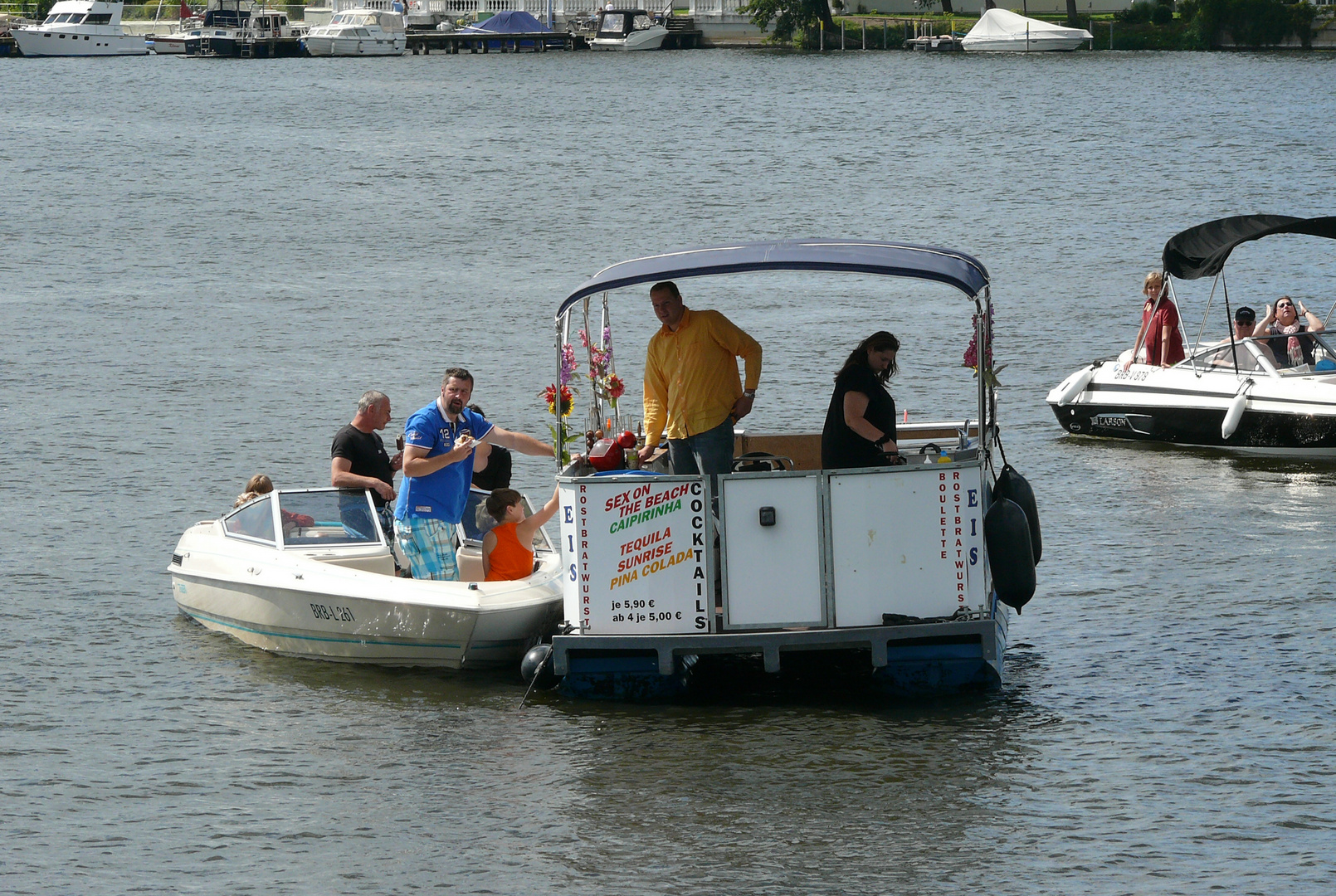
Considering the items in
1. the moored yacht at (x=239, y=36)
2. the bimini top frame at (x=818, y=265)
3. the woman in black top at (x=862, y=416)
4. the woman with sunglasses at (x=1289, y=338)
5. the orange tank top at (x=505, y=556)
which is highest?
the moored yacht at (x=239, y=36)

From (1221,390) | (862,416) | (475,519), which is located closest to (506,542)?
(475,519)

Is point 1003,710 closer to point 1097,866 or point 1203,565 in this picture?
point 1097,866

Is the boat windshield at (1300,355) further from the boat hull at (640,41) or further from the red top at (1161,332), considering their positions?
the boat hull at (640,41)

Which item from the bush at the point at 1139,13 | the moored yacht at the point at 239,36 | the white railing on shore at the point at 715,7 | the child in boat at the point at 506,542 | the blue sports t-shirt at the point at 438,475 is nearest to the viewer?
the blue sports t-shirt at the point at 438,475

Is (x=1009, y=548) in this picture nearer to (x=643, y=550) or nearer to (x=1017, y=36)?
(x=643, y=550)

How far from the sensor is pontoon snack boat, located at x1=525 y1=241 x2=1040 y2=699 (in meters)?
10.0

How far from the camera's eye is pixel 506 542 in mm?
11461

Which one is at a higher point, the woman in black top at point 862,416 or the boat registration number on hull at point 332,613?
the woman in black top at point 862,416

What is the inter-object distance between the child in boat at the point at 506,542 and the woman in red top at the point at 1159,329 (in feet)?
33.1

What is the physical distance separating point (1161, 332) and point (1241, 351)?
1.01 meters

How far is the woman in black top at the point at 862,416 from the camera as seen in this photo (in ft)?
33.8

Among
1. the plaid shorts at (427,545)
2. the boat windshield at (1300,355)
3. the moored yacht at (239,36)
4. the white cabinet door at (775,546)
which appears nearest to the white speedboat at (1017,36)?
the moored yacht at (239,36)

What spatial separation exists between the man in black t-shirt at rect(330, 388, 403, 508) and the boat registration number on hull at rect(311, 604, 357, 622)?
879 millimetres

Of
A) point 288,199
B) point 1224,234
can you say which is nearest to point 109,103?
point 288,199
